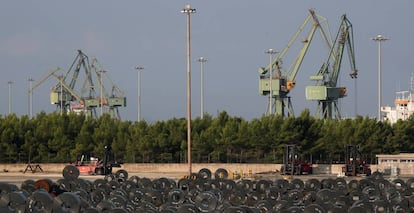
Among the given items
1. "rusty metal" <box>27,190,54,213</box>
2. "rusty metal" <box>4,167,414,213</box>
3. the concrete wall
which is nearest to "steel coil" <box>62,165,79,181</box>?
"rusty metal" <box>4,167,414,213</box>

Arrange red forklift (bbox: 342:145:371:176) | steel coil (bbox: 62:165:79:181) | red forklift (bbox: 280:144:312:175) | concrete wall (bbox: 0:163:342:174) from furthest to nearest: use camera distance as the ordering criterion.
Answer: concrete wall (bbox: 0:163:342:174) < red forklift (bbox: 280:144:312:175) < red forklift (bbox: 342:145:371:176) < steel coil (bbox: 62:165:79:181)

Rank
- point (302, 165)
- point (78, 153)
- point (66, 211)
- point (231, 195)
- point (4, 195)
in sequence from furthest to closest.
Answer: point (78, 153) < point (302, 165) < point (231, 195) < point (4, 195) < point (66, 211)

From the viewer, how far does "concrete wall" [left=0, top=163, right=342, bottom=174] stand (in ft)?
208

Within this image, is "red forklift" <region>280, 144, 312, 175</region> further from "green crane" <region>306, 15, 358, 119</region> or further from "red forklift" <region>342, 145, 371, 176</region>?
"green crane" <region>306, 15, 358, 119</region>

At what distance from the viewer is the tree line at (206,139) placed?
7031 cm

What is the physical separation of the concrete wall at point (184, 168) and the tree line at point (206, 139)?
292 cm

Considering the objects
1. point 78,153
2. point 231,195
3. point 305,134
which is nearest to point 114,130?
point 78,153

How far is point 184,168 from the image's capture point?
6638cm

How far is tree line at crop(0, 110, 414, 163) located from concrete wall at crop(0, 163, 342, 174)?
2920mm

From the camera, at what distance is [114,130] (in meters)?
76.2

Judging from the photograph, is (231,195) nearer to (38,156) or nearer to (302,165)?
(302,165)

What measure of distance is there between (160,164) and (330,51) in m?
57.7

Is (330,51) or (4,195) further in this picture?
(330,51)

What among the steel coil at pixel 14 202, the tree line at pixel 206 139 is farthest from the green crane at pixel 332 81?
the steel coil at pixel 14 202
